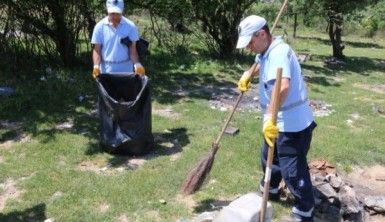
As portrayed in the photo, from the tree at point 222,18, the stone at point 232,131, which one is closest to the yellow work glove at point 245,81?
the stone at point 232,131

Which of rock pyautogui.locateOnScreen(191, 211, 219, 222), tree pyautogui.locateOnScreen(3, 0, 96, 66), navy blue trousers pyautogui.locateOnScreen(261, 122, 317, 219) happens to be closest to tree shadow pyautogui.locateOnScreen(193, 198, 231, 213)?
rock pyautogui.locateOnScreen(191, 211, 219, 222)

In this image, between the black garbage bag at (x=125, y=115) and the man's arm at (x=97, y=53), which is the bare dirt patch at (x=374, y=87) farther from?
the man's arm at (x=97, y=53)

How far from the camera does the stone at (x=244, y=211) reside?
391 cm

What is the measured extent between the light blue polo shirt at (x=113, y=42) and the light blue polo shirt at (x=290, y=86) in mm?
2140

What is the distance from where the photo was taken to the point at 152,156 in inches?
244

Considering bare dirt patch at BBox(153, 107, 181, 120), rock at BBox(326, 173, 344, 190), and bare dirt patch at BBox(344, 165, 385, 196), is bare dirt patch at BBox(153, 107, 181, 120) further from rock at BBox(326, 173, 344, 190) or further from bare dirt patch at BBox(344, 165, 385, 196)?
rock at BBox(326, 173, 344, 190)

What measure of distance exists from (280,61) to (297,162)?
0.92 metres

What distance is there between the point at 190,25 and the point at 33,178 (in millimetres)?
8061

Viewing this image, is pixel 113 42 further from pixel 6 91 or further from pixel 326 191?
pixel 6 91

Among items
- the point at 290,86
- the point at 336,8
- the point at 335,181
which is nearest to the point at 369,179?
the point at 335,181

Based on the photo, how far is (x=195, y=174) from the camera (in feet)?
16.4

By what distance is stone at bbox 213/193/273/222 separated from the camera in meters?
3.91

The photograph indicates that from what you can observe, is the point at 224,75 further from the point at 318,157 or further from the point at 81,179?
the point at 81,179

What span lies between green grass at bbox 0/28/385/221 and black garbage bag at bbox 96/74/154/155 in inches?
6.8
